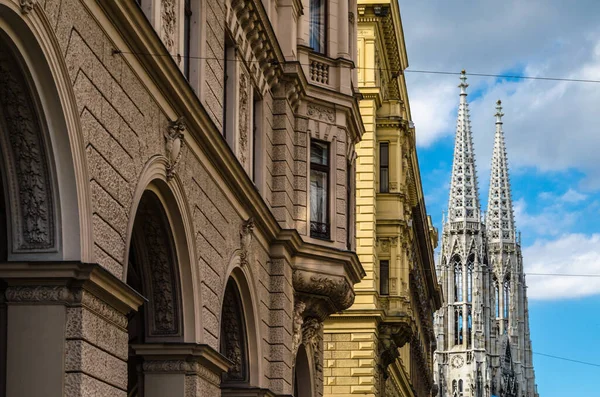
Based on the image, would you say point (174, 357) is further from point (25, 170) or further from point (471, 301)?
point (471, 301)

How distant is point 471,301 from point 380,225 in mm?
124289

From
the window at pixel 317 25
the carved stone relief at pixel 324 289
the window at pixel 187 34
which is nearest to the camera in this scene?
the window at pixel 187 34

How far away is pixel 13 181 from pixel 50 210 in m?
0.50

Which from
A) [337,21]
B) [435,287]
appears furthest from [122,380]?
[435,287]

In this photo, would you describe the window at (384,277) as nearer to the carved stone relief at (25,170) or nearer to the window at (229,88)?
the window at (229,88)

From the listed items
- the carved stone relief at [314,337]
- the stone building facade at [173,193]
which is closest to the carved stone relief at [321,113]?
the stone building facade at [173,193]

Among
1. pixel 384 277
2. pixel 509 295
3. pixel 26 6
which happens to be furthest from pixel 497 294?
pixel 26 6

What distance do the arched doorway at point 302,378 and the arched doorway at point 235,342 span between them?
554cm

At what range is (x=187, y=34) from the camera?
830 inches

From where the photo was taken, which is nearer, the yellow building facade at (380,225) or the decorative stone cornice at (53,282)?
the decorative stone cornice at (53,282)

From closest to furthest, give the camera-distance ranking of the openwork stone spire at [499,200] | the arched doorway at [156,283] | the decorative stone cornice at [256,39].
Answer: the arched doorway at [156,283] < the decorative stone cornice at [256,39] < the openwork stone spire at [499,200]

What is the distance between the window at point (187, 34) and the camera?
68.0 feet

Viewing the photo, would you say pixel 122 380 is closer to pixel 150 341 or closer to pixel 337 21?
pixel 150 341

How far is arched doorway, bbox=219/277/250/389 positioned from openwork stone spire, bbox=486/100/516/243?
538 feet
